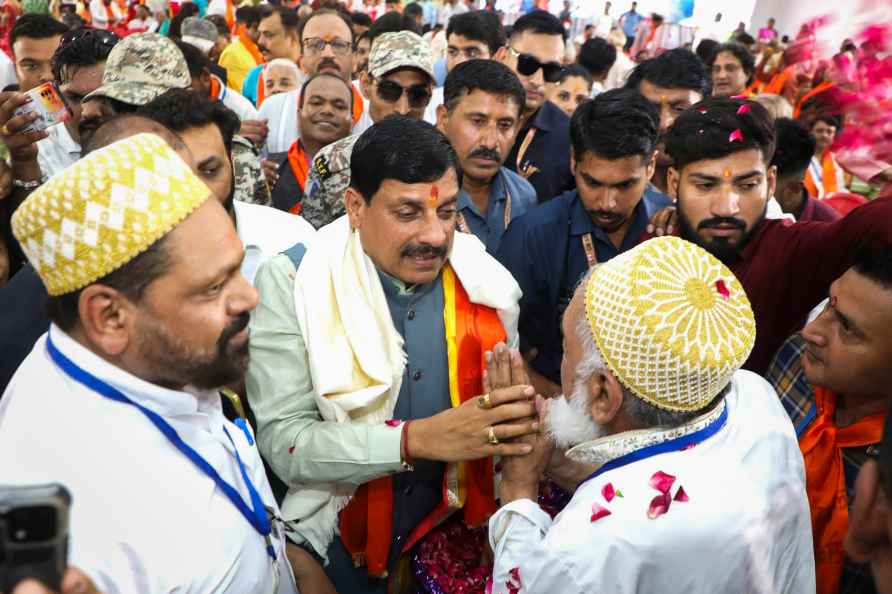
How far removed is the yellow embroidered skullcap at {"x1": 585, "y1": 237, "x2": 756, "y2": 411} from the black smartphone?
3.74ft

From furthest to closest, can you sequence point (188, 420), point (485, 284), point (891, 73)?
1. point (485, 284)
2. point (188, 420)
3. point (891, 73)

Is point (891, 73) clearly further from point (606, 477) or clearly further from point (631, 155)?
point (631, 155)

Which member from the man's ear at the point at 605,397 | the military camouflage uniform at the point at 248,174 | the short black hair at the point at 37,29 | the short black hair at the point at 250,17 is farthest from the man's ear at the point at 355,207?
the short black hair at the point at 250,17

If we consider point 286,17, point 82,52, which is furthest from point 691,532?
point 286,17

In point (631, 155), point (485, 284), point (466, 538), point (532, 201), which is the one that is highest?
point (631, 155)

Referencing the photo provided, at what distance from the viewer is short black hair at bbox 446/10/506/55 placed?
17.3 ft

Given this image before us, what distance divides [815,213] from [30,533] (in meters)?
3.44

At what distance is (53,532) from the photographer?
675mm

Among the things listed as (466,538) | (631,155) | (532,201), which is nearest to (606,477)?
(466,538)

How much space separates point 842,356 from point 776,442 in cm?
41

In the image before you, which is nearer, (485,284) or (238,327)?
(238,327)

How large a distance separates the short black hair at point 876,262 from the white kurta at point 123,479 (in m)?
1.66

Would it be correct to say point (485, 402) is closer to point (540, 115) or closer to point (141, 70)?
point (141, 70)

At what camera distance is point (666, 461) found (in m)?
1.54
